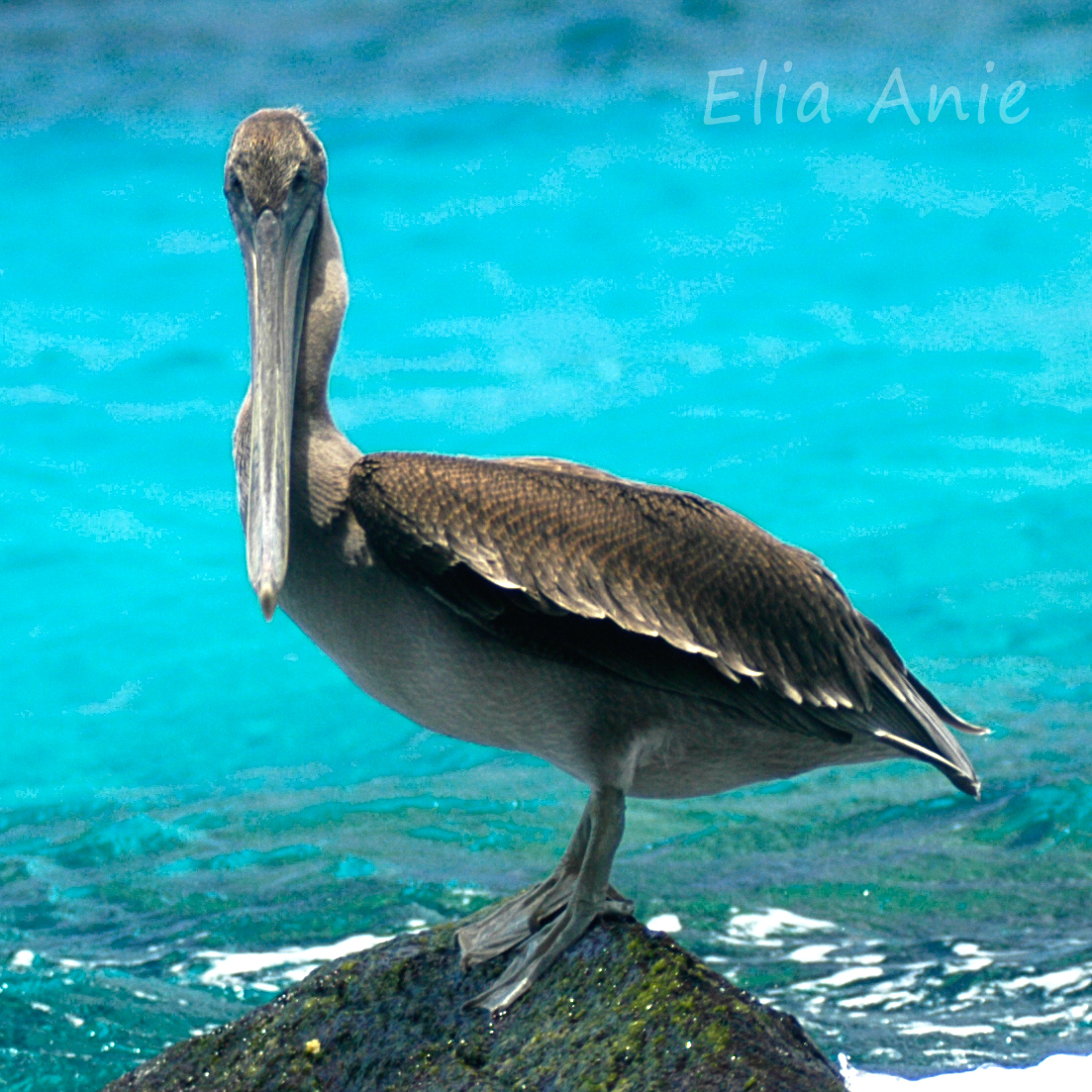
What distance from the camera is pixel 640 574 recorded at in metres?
3.03

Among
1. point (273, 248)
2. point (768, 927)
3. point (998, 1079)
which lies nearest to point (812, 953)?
point (768, 927)

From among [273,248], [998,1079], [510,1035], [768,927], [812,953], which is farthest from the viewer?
[768,927]

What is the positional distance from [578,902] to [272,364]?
1.49m

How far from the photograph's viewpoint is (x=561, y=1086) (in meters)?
3.07

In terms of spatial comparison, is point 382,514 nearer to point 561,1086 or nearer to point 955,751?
point 561,1086

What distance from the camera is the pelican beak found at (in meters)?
2.74

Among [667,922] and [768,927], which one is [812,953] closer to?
[768,927]

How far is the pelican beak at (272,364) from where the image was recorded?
108 inches

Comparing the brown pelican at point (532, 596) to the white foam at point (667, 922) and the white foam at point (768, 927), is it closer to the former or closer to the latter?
the white foam at point (667, 922)

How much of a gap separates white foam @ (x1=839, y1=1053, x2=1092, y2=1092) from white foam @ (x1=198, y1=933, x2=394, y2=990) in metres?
2.93

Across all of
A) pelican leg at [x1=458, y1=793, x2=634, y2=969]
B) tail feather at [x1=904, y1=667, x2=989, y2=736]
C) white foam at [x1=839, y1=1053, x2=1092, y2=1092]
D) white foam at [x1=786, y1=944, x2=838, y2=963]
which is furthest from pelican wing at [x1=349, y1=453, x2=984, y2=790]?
white foam at [x1=786, y1=944, x2=838, y2=963]

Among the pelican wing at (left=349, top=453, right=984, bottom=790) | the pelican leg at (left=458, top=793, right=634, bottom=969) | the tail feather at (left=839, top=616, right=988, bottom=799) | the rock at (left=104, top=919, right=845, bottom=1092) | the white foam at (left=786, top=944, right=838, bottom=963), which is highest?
the pelican wing at (left=349, top=453, right=984, bottom=790)

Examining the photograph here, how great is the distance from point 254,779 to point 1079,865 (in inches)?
223

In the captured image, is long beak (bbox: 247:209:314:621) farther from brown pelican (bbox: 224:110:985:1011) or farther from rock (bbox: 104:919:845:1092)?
rock (bbox: 104:919:845:1092)
